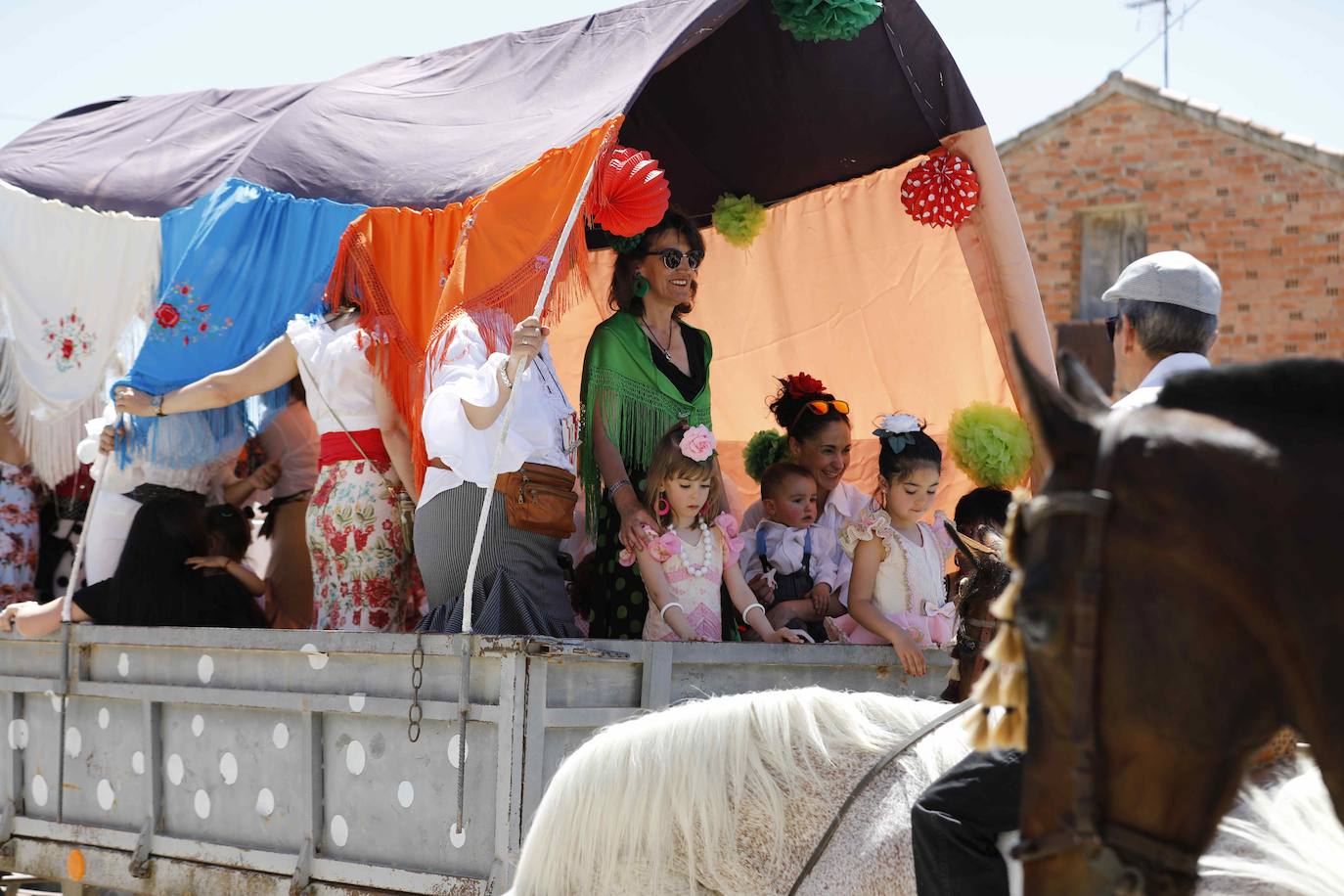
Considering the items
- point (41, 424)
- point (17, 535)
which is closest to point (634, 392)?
point (41, 424)

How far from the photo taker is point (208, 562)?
4.96 m

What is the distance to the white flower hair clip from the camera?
4.65 metres

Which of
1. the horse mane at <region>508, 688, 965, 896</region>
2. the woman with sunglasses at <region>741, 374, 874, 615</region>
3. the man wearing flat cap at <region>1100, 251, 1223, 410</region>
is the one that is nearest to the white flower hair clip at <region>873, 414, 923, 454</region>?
the woman with sunglasses at <region>741, 374, 874, 615</region>

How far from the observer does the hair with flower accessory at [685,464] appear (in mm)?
4227

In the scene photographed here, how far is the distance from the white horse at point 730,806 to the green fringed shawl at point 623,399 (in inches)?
90.7

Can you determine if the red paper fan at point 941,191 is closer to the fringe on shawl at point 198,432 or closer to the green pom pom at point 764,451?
the green pom pom at point 764,451

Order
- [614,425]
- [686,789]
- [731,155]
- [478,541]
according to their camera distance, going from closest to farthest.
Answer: [686,789] → [478,541] → [614,425] → [731,155]

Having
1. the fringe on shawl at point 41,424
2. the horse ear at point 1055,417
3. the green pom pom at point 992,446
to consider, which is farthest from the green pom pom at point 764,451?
the horse ear at point 1055,417

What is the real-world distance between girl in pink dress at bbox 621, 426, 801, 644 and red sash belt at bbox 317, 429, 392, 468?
89 centimetres

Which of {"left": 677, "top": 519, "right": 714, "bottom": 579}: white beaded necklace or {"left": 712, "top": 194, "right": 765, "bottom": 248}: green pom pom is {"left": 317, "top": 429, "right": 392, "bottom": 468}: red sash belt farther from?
{"left": 712, "top": 194, "right": 765, "bottom": 248}: green pom pom

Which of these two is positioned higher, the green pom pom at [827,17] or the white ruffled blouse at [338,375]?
the green pom pom at [827,17]

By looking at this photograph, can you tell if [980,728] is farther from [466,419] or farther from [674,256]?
[674,256]

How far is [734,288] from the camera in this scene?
611cm

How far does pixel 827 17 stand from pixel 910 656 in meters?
2.10
